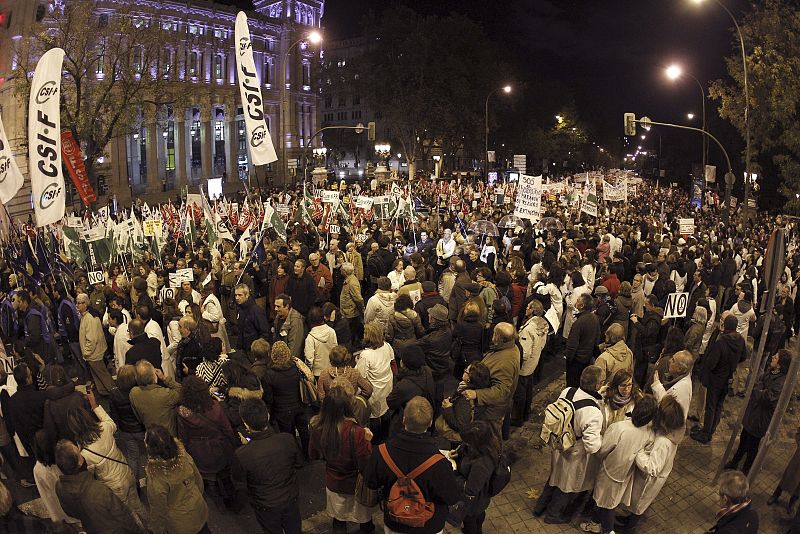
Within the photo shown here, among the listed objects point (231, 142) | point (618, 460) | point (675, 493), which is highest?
point (231, 142)

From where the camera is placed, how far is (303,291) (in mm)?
9547

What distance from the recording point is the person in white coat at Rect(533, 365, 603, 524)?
5148 mm

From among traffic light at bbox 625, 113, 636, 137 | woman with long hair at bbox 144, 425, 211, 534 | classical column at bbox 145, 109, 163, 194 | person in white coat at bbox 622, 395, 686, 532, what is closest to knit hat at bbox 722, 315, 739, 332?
person in white coat at bbox 622, 395, 686, 532

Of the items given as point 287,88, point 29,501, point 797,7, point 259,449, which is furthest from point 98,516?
point 287,88

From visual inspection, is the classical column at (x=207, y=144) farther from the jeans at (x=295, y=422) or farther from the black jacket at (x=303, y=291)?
the jeans at (x=295, y=422)

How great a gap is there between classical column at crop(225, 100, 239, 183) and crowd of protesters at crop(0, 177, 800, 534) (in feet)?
185

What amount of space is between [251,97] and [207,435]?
685 centimetres

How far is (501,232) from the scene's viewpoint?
18.8 m

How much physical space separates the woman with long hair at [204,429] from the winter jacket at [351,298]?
4.42m

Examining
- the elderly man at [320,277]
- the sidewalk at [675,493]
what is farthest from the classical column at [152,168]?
the sidewalk at [675,493]

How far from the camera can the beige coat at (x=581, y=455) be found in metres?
5.14

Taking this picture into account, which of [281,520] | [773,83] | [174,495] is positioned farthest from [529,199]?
[773,83]

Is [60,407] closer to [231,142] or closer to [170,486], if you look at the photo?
[170,486]

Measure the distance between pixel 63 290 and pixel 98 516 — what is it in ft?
21.4
